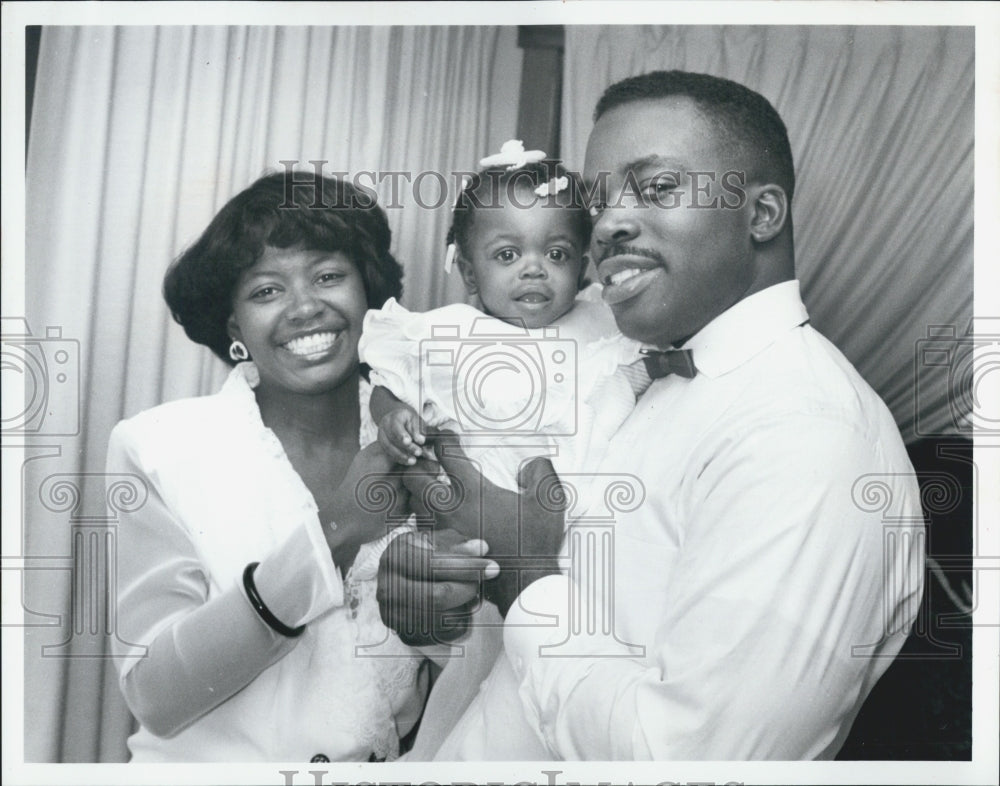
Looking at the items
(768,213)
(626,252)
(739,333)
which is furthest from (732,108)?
(739,333)

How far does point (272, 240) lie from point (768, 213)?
116 centimetres

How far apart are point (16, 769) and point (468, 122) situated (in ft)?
6.21

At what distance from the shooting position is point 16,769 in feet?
8.86

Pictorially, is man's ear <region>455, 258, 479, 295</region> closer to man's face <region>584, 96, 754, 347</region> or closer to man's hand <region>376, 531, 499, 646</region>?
man's face <region>584, 96, 754, 347</region>

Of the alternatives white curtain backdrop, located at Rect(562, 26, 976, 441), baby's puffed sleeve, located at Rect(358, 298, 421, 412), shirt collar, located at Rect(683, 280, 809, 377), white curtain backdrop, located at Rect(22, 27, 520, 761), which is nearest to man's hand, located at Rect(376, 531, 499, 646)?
baby's puffed sleeve, located at Rect(358, 298, 421, 412)

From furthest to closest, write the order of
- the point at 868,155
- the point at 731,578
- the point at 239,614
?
1. the point at 868,155
2. the point at 239,614
3. the point at 731,578

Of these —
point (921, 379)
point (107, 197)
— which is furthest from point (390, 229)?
point (921, 379)

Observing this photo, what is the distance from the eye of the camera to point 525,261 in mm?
2568

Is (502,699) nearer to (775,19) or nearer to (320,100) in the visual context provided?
(320,100)

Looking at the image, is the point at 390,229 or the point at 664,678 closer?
the point at 664,678

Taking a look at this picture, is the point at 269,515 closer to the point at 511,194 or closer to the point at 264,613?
the point at 264,613

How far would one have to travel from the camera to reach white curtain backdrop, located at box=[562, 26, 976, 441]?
2641 mm

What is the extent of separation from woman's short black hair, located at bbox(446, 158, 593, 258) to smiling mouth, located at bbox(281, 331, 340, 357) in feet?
1.16

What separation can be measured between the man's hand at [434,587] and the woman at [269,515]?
1.8 inches
